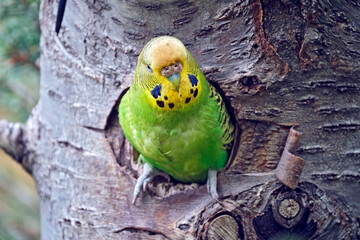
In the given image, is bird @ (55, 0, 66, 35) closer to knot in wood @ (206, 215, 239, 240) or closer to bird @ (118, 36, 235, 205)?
bird @ (118, 36, 235, 205)

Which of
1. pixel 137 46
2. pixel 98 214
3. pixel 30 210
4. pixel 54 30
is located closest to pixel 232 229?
pixel 98 214

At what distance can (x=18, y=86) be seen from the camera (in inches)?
160

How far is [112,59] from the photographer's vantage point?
2615mm

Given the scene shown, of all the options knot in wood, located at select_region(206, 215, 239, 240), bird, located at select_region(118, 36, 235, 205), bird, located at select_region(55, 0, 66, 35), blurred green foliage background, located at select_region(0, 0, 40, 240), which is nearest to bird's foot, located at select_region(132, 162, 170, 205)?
bird, located at select_region(118, 36, 235, 205)

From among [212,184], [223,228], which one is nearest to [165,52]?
[212,184]

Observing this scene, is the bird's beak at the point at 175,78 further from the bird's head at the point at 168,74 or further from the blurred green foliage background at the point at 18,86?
the blurred green foliage background at the point at 18,86

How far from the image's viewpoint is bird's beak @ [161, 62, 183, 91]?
219cm

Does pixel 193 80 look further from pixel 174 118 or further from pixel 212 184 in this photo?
pixel 212 184

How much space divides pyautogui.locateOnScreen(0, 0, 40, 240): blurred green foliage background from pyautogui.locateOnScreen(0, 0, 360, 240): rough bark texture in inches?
33.2

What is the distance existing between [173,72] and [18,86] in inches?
91.4

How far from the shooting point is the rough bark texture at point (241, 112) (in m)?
2.34

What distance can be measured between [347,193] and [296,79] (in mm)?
682

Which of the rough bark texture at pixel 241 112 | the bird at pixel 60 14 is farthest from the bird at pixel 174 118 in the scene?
the bird at pixel 60 14

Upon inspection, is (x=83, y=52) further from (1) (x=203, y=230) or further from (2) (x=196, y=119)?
(1) (x=203, y=230)
